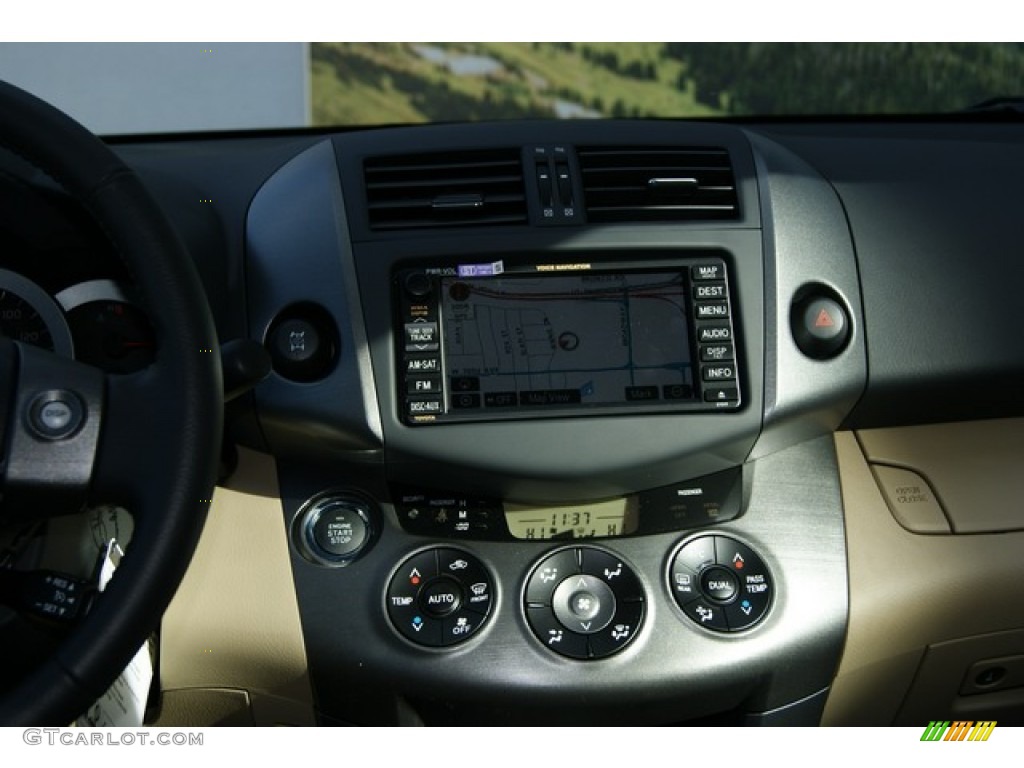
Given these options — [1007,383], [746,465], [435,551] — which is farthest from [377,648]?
[1007,383]

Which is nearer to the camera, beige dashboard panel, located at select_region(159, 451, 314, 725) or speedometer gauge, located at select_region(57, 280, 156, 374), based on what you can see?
speedometer gauge, located at select_region(57, 280, 156, 374)

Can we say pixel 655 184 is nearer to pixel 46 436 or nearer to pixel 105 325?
pixel 105 325

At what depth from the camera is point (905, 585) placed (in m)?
1.92

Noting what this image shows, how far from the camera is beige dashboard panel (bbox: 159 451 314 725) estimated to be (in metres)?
1.83

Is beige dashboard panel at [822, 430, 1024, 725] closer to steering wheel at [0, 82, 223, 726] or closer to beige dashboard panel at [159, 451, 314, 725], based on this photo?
beige dashboard panel at [159, 451, 314, 725]

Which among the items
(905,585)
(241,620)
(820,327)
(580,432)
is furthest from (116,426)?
(905,585)

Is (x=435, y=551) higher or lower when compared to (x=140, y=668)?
higher

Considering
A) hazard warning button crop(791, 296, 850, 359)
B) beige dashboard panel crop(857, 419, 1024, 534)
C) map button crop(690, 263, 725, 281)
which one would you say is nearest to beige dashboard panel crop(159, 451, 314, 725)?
map button crop(690, 263, 725, 281)

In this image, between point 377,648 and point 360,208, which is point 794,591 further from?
point 360,208

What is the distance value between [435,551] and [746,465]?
1.60 feet

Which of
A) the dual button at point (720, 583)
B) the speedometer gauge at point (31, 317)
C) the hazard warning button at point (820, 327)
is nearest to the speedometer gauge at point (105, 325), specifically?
the speedometer gauge at point (31, 317)

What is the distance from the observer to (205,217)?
6.20ft

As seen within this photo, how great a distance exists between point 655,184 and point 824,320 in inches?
12.7
